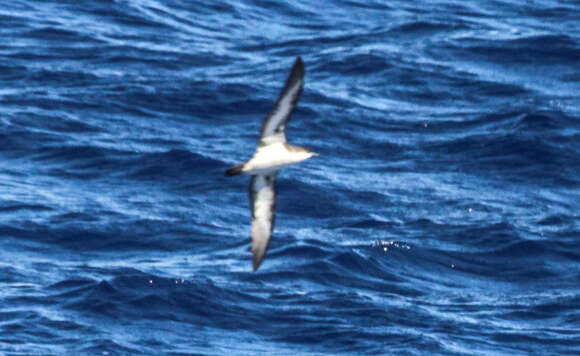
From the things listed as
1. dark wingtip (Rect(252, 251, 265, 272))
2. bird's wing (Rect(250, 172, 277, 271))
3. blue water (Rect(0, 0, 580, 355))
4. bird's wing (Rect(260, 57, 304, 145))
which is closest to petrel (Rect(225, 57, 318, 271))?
bird's wing (Rect(260, 57, 304, 145))

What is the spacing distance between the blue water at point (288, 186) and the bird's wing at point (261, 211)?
13.0 feet

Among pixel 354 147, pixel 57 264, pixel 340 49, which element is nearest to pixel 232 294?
pixel 57 264

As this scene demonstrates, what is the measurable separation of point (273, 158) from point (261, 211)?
4.71ft

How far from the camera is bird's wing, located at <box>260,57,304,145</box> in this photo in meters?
13.3

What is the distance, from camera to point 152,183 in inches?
915

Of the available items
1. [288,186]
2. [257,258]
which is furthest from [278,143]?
[288,186]

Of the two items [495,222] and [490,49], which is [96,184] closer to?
[495,222]

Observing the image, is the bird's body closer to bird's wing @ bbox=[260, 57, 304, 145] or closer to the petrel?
the petrel

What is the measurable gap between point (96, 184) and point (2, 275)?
11.2ft

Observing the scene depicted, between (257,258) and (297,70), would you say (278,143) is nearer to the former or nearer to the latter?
(297,70)

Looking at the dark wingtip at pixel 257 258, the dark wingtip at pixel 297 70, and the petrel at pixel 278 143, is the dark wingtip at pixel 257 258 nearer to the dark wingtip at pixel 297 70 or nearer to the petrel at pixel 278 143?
the petrel at pixel 278 143

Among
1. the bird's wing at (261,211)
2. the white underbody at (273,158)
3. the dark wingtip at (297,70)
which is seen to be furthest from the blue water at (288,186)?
the dark wingtip at (297,70)

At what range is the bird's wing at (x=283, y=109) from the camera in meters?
13.3

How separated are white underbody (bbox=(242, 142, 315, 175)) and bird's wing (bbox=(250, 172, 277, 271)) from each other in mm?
1085
